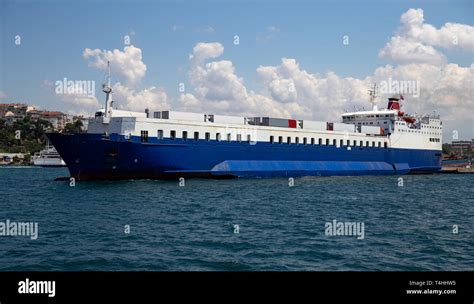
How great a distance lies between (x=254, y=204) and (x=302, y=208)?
2902 millimetres

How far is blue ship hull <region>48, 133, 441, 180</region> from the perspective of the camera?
124 ft

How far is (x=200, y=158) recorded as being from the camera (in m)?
43.0

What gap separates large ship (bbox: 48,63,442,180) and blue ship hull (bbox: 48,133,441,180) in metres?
0.08

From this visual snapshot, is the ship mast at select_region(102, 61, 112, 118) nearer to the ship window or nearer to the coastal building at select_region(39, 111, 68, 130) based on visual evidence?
the ship window

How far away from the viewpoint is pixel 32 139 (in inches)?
5935

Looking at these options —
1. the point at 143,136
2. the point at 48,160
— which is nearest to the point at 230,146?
the point at 143,136

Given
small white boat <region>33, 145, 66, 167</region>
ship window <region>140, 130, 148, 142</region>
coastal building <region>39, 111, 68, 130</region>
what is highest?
coastal building <region>39, 111, 68, 130</region>

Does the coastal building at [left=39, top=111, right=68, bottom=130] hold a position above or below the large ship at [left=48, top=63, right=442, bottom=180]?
above

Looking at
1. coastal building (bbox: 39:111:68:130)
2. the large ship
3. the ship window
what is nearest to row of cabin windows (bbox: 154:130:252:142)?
the large ship

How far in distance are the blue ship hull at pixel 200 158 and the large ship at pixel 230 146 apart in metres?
0.08

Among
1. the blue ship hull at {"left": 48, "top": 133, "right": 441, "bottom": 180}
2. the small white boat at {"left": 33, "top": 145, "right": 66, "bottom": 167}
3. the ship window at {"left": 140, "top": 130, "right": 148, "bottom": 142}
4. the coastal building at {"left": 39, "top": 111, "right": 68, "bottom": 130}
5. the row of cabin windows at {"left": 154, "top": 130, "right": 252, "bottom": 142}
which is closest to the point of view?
the blue ship hull at {"left": 48, "top": 133, "right": 441, "bottom": 180}

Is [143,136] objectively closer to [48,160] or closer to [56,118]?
[48,160]

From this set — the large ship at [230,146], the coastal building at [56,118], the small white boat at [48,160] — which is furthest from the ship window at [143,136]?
the coastal building at [56,118]
